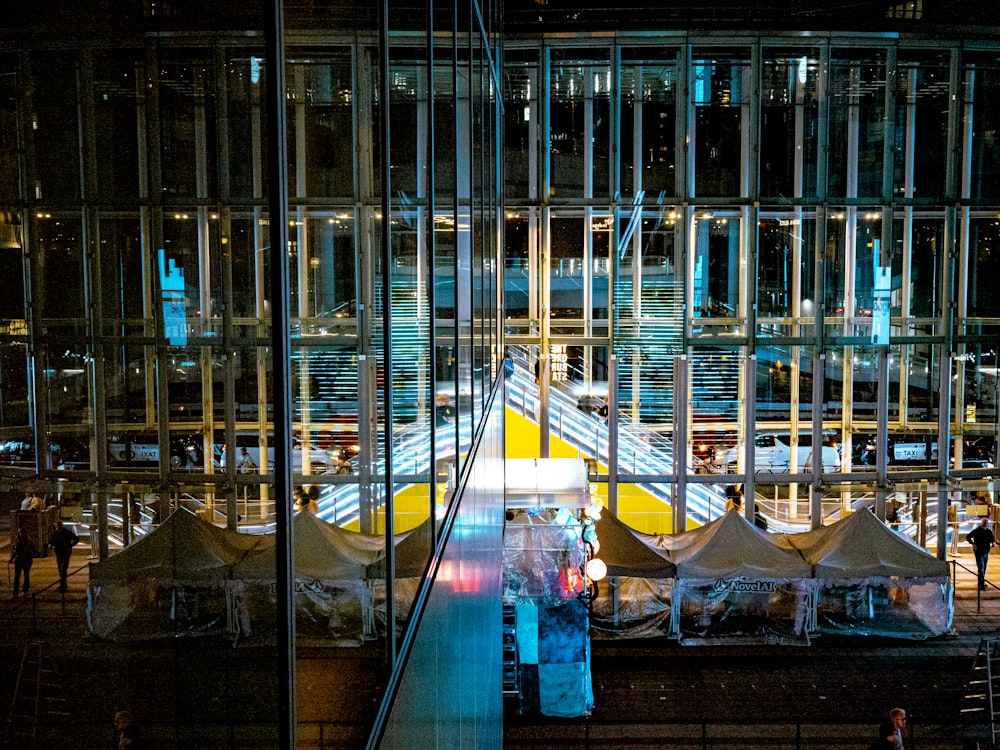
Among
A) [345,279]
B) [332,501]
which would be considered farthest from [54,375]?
[345,279]

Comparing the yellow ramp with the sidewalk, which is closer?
the sidewalk

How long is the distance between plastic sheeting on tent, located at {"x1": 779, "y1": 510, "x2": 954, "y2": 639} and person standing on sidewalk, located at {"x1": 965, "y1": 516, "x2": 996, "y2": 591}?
138 centimetres

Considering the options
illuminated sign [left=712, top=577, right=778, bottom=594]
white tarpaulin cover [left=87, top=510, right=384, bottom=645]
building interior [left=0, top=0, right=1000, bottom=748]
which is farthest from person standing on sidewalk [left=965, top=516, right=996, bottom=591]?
white tarpaulin cover [left=87, top=510, right=384, bottom=645]

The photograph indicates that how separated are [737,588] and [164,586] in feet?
57.3

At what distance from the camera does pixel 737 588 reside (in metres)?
17.5

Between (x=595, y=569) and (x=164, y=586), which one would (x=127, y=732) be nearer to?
(x=164, y=586)

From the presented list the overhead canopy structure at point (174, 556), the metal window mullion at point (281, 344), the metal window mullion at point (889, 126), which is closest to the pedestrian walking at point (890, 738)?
the metal window mullion at point (281, 344)

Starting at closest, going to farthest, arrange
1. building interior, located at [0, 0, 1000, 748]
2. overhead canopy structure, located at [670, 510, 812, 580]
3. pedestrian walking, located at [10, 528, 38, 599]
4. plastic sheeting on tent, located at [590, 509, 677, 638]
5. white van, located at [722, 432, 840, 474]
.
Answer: pedestrian walking, located at [10, 528, 38, 599] → building interior, located at [0, 0, 1000, 748] → overhead canopy structure, located at [670, 510, 812, 580] → plastic sheeting on tent, located at [590, 509, 677, 638] → white van, located at [722, 432, 840, 474]

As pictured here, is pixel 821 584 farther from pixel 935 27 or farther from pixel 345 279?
pixel 345 279

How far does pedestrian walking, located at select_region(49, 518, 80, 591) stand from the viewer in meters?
0.81

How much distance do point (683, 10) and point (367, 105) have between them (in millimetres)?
18847

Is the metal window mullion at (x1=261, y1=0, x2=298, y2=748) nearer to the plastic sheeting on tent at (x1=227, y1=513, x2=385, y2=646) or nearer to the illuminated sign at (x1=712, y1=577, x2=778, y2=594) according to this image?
the plastic sheeting on tent at (x1=227, y1=513, x2=385, y2=646)

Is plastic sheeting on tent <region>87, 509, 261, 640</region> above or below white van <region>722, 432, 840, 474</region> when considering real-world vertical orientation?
above

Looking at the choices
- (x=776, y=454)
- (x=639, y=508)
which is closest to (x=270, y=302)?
(x=639, y=508)
